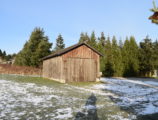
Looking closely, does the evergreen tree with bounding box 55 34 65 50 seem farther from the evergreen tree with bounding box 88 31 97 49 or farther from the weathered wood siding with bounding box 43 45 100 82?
the weathered wood siding with bounding box 43 45 100 82

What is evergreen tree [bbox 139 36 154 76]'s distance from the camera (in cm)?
3359

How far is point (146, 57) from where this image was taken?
111ft

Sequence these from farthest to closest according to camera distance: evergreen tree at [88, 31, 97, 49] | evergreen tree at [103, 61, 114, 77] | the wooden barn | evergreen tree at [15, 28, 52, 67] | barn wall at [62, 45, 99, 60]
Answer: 1. evergreen tree at [88, 31, 97, 49]
2. evergreen tree at [15, 28, 52, 67]
3. evergreen tree at [103, 61, 114, 77]
4. barn wall at [62, 45, 99, 60]
5. the wooden barn

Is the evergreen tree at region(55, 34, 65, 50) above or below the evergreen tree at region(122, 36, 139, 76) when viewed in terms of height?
above

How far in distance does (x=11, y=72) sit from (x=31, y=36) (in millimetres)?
12570

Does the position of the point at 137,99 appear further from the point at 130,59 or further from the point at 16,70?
the point at 16,70

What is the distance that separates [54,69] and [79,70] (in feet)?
12.0

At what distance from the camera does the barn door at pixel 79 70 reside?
18.1 m

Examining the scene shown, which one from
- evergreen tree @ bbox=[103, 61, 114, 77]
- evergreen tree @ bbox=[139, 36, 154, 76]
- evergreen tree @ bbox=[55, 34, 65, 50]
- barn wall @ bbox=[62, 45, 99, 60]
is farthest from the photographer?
evergreen tree @ bbox=[55, 34, 65, 50]

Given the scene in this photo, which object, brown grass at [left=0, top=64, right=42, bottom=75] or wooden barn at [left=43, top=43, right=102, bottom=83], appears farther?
brown grass at [left=0, top=64, right=42, bottom=75]

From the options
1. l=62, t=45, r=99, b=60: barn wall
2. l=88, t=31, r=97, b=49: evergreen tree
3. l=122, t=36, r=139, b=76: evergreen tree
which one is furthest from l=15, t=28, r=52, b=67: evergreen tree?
l=62, t=45, r=99, b=60: barn wall

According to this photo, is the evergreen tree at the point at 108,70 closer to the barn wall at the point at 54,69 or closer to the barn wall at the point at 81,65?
the barn wall at the point at 81,65

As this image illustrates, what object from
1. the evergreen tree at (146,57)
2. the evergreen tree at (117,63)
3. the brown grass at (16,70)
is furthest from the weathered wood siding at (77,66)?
the evergreen tree at (146,57)

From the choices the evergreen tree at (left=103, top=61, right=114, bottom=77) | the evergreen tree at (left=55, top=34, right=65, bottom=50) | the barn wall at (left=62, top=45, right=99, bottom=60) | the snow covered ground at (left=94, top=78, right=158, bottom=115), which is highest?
the evergreen tree at (left=55, top=34, right=65, bottom=50)
